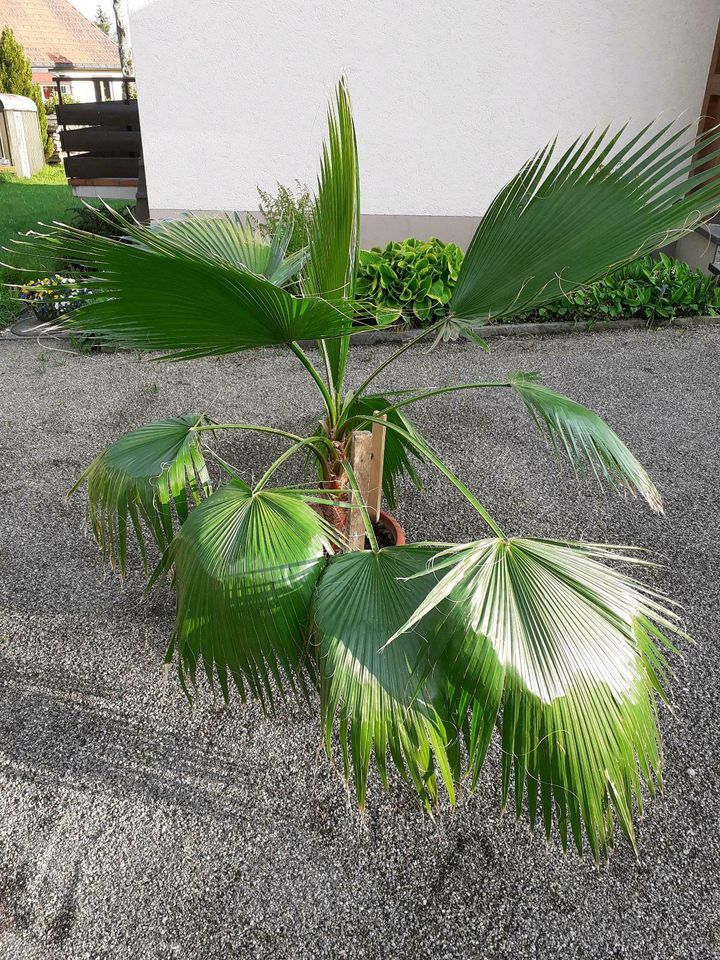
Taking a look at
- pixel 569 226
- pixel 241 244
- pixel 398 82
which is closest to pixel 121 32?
pixel 398 82

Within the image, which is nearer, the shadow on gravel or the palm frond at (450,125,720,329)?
the palm frond at (450,125,720,329)

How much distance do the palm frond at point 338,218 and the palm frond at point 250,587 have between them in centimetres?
49

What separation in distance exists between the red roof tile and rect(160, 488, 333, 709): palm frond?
34.2 meters

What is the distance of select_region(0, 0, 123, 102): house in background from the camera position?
2991 centimetres

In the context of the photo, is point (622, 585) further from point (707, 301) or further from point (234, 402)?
point (707, 301)

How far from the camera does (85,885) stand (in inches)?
65.9

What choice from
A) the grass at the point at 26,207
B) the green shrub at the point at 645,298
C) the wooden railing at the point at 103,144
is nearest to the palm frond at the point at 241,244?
the green shrub at the point at 645,298

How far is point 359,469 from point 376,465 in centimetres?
8

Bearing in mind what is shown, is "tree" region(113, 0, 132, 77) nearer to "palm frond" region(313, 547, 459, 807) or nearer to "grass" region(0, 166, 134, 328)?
"grass" region(0, 166, 134, 328)

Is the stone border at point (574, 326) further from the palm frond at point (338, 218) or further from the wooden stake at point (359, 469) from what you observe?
the palm frond at point (338, 218)

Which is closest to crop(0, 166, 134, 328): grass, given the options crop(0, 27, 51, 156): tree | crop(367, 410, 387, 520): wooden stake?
crop(0, 27, 51, 156): tree

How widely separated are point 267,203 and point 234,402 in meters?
2.00

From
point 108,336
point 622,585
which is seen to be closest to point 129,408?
point 108,336

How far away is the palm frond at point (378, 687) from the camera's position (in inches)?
48.6
